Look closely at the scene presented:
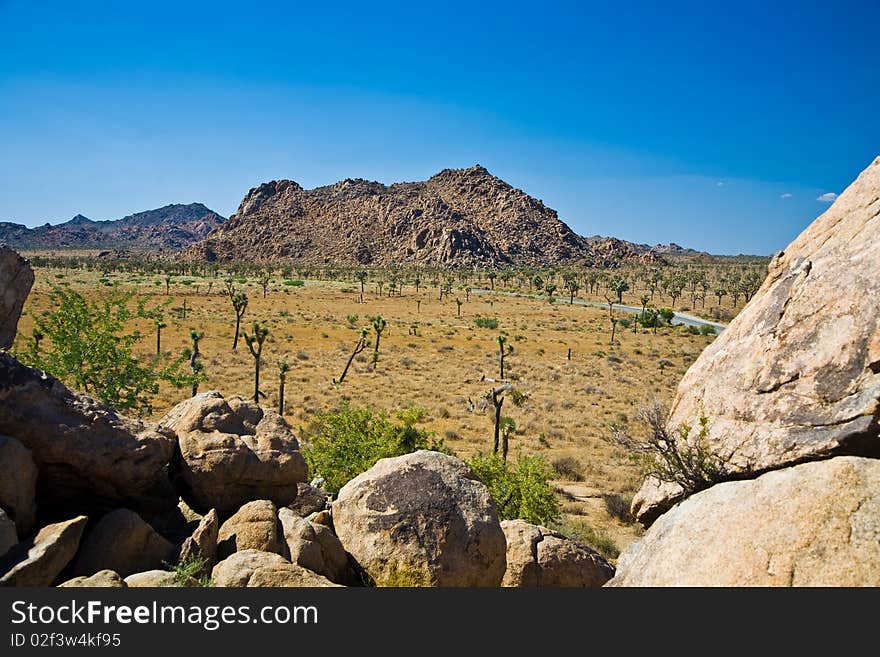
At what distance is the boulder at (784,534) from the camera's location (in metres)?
4.78

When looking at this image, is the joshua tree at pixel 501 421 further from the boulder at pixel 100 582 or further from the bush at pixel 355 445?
the boulder at pixel 100 582

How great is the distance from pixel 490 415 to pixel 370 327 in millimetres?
39424

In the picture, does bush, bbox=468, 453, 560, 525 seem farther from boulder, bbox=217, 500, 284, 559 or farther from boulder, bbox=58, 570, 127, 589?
boulder, bbox=58, 570, 127, 589

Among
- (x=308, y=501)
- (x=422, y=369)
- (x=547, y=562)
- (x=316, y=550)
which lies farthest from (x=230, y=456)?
(x=422, y=369)

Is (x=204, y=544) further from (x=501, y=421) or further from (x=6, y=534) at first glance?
(x=501, y=421)

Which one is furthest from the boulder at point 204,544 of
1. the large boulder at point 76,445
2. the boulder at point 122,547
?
the large boulder at point 76,445

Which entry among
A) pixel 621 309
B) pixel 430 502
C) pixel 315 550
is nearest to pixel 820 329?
pixel 430 502

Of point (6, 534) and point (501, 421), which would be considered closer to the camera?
point (6, 534)

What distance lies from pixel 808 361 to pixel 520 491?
9537 millimetres

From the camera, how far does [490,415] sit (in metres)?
34.0

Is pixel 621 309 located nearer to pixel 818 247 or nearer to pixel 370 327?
pixel 370 327

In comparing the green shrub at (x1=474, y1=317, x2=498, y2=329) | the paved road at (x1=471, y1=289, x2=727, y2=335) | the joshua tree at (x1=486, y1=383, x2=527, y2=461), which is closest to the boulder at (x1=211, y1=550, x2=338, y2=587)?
the joshua tree at (x1=486, y1=383, x2=527, y2=461)

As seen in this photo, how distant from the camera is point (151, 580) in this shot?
6.79 m

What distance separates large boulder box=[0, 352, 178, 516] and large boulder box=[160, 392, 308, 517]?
563 mm
